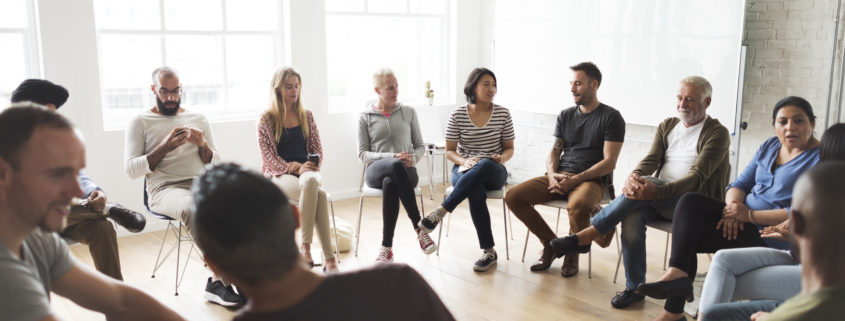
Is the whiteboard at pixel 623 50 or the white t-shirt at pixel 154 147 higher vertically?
the whiteboard at pixel 623 50

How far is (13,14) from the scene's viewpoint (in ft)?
13.9

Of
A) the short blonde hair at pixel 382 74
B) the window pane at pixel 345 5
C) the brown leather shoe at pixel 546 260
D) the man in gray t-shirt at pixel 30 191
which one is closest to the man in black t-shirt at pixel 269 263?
the man in gray t-shirt at pixel 30 191

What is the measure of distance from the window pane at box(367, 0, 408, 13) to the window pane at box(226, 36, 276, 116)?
1.06 metres

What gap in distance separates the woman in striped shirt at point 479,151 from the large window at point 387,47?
168cm

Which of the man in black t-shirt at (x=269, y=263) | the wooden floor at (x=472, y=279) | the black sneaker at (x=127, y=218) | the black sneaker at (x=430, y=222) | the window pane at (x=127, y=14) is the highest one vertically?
the window pane at (x=127, y=14)

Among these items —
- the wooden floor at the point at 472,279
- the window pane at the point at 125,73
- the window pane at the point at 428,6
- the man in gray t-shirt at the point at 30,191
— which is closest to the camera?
the man in gray t-shirt at the point at 30,191

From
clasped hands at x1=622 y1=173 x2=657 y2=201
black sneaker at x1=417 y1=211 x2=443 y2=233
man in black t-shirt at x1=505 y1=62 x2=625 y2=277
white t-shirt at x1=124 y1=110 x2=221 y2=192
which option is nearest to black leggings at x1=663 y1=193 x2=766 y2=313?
clasped hands at x1=622 y1=173 x2=657 y2=201

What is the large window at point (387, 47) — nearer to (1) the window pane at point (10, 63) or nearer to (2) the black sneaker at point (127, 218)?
(1) the window pane at point (10, 63)

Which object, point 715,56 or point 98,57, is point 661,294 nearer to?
point 715,56

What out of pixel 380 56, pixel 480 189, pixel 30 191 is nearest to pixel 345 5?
pixel 380 56

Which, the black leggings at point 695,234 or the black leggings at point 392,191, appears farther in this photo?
the black leggings at point 392,191

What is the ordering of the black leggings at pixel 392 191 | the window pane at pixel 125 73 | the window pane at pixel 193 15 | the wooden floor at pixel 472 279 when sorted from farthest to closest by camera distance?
1. the window pane at pixel 193 15
2. the window pane at pixel 125 73
3. the black leggings at pixel 392 191
4. the wooden floor at pixel 472 279

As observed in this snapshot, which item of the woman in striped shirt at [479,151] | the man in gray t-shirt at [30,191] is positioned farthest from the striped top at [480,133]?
the man in gray t-shirt at [30,191]

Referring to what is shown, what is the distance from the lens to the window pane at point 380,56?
5.92 m
